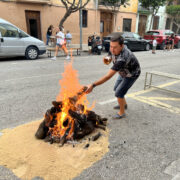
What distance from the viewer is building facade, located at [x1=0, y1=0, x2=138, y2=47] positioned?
1678cm

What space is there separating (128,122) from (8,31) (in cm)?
916

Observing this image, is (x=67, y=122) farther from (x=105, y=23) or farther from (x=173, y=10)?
(x=173, y=10)

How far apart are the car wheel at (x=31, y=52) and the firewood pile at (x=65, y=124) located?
28.6 feet

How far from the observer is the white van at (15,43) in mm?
10205

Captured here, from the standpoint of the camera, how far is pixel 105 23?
23.5 metres

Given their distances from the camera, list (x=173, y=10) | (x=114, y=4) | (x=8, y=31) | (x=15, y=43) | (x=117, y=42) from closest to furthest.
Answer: (x=117, y=42)
(x=8, y=31)
(x=15, y=43)
(x=114, y=4)
(x=173, y=10)

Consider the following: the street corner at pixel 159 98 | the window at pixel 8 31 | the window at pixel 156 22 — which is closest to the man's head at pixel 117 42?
the street corner at pixel 159 98

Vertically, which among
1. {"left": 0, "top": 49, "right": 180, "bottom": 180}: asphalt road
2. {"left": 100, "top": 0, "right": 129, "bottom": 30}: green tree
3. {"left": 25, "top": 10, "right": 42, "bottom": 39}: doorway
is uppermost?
{"left": 100, "top": 0, "right": 129, "bottom": 30}: green tree

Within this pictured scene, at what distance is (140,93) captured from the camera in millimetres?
5746

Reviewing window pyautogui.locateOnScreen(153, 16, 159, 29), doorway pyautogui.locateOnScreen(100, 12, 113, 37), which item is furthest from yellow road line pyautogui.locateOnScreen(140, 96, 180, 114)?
window pyautogui.locateOnScreen(153, 16, 159, 29)

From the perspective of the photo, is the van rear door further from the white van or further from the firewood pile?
the firewood pile

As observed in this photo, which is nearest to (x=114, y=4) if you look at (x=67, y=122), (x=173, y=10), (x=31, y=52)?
(x=31, y=52)

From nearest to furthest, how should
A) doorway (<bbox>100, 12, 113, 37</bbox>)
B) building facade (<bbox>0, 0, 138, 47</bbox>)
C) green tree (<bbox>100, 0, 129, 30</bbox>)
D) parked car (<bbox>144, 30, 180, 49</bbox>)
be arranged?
building facade (<bbox>0, 0, 138, 47</bbox>) → parked car (<bbox>144, 30, 180, 49</bbox>) → green tree (<bbox>100, 0, 129, 30</bbox>) → doorway (<bbox>100, 12, 113, 37</bbox>)

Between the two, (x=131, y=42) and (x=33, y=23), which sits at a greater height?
(x=33, y=23)
